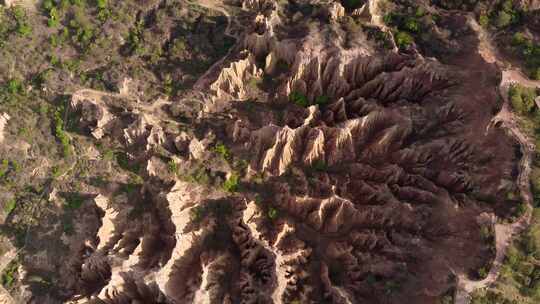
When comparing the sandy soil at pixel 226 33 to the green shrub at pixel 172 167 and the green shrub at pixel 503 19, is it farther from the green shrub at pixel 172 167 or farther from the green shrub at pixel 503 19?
the green shrub at pixel 503 19

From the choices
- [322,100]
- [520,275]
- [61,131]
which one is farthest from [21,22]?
[520,275]

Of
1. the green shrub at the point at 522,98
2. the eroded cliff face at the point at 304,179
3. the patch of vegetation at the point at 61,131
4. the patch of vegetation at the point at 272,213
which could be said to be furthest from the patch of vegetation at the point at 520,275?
the patch of vegetation at the point at 61,131

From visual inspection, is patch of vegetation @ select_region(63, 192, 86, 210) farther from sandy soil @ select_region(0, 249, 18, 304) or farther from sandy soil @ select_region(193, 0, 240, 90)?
sandy soil @ select_region(193, 0, 240, 90)

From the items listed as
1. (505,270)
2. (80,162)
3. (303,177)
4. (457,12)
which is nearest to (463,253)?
(505,270)

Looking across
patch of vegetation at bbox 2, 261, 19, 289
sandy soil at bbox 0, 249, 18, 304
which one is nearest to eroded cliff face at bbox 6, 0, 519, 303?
patch of vegetation at bbox 2, 261, 19, 289

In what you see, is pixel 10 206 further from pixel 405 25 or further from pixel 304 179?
pixel 405 25
